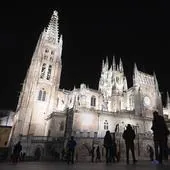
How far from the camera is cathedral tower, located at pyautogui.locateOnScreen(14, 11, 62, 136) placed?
42.8m

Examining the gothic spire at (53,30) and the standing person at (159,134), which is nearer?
the standing person at (159,134)

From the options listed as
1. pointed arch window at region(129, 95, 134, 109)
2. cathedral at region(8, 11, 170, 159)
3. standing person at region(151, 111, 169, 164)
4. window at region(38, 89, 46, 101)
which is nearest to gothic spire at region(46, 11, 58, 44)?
cathedral at region(8, 11, 170, 159)

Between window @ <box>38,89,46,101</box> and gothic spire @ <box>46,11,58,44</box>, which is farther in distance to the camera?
gothic spire @ <box>46,11,58,44</box>

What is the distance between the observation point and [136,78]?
2260 inches

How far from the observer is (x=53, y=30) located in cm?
6197

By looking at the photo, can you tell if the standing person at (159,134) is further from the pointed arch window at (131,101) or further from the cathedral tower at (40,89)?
the pointed arch window at (131,101)

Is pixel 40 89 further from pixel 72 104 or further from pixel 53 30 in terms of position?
pixel 53 30

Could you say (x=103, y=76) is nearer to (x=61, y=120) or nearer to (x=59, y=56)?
(x=59, y=56)

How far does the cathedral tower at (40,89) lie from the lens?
42.8 m

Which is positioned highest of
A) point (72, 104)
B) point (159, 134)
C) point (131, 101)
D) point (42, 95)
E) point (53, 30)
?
point (53, 30)

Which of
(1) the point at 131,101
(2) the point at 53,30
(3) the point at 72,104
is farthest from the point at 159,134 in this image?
(2) the point at 53,30

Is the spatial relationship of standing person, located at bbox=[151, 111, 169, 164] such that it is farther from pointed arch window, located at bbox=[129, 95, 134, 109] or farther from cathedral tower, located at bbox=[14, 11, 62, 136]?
pointed arch window, located at bbox=[129, 95, 134, 109]

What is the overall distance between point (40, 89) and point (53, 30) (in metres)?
24.2

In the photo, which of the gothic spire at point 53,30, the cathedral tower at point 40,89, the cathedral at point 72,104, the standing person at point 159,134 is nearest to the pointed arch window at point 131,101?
the cathedral at point 72,104
